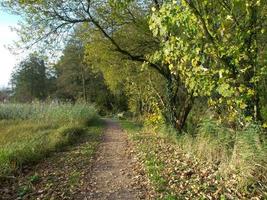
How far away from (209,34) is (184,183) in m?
3.12

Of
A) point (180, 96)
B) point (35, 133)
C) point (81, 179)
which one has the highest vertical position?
point (180, 96)

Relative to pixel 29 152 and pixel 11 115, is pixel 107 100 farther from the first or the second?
pixel 29 152

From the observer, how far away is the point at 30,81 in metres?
54.1

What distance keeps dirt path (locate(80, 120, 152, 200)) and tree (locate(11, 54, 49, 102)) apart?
4427 centimetres

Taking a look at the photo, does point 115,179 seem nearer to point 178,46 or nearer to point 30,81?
point 178,46

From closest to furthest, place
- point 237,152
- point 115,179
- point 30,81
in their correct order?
1. point 237,152
2. point 115,179
3. point 30,81

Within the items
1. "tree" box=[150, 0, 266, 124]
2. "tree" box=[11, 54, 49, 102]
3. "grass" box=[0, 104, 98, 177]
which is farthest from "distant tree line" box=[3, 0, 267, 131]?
"tree" box=[11, 54, 49, 102]

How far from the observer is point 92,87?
50375mm

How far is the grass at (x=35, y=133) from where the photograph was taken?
978 centimetres

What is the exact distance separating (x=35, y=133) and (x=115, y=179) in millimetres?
7319

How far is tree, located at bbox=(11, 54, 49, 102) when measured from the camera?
176ft

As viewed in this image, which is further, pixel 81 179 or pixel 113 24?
pixel 113 24

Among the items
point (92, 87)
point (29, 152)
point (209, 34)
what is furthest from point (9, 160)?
point (92, 87)

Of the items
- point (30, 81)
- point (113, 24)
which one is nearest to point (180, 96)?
point (113, 24)
